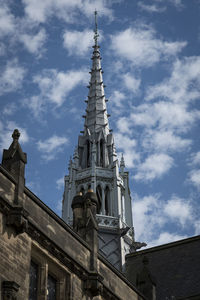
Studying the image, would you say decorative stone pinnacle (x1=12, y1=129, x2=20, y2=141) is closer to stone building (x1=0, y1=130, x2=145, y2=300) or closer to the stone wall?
stone building (x1=0, y1=130, x2=145, y2=300)

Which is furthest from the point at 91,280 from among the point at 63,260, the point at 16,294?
the point at 16,294

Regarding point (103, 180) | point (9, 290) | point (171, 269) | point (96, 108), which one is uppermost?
point (96, 108)

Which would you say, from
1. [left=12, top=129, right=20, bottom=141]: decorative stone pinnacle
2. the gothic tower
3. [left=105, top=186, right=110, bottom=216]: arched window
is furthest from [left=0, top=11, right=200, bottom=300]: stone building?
[left=105, top=186, right=110, bottom=216]: arched window

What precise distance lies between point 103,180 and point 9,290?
142 feet

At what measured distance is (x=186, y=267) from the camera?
1038 inches

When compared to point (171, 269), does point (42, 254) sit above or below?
below

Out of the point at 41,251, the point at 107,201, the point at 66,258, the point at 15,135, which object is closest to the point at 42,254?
the point at 41,251

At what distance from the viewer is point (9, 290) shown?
1468cm

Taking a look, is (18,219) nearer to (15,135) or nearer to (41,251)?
(41,251)

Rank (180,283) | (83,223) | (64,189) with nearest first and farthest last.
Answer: (83,223)
(180,283)
(64,189)

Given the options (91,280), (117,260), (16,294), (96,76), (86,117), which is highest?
(96,76)

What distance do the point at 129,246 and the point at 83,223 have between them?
115 feet

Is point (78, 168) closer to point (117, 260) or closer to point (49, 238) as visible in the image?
point (117, 260)

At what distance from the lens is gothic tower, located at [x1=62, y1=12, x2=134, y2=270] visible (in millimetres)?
53562
